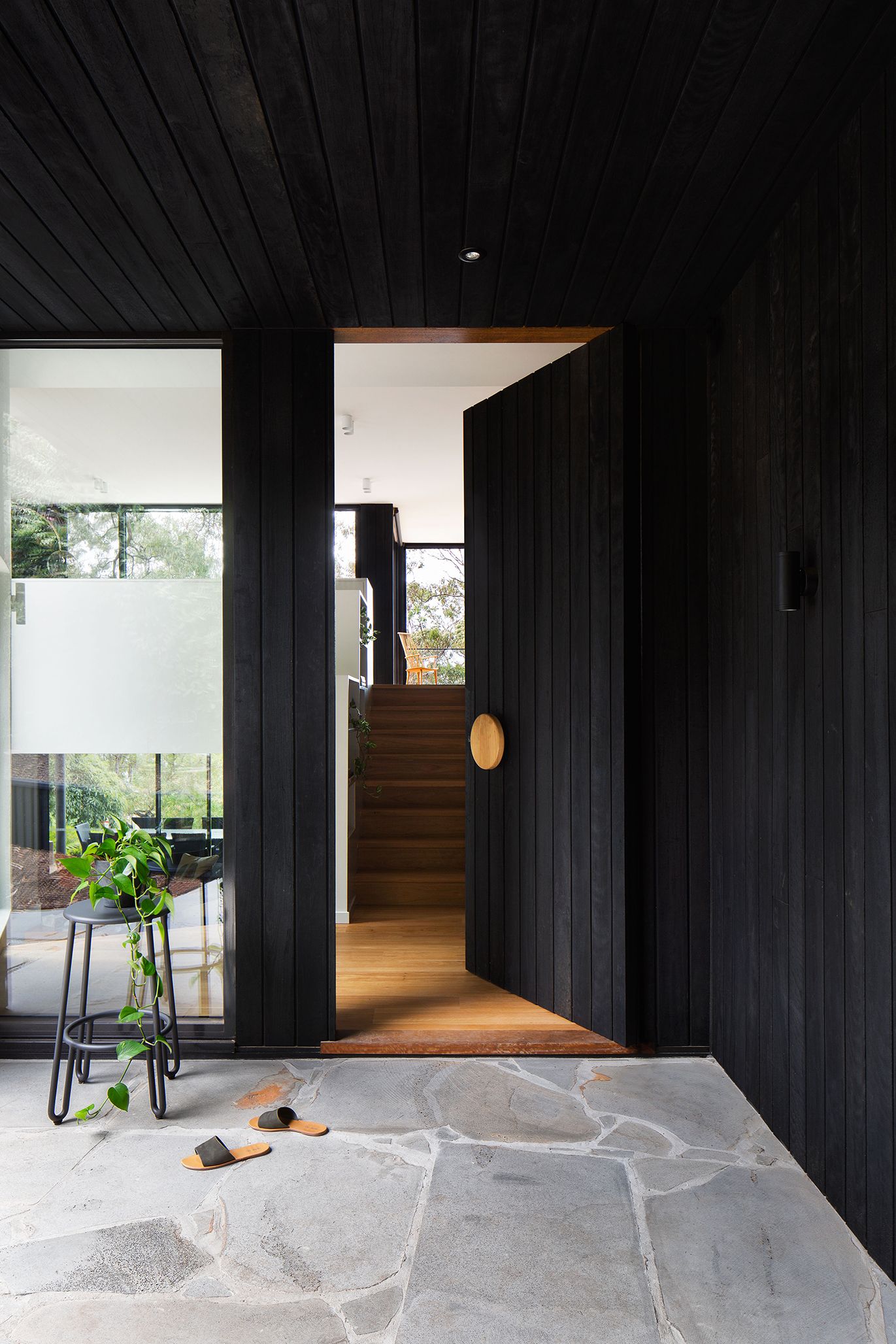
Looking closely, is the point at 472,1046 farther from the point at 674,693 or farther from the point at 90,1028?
the point at 674,693

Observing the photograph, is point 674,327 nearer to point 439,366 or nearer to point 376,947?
point 439,366

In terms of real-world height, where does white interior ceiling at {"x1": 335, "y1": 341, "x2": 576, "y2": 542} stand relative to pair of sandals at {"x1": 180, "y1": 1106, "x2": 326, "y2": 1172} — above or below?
above

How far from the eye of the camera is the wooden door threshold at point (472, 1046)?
322cm

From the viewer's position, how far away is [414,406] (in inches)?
230

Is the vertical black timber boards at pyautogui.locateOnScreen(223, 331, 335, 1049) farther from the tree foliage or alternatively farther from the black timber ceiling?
the tree foliage

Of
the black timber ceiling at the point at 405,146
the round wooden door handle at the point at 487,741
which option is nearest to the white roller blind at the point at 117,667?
the black timber ceiling at the point at 405,146

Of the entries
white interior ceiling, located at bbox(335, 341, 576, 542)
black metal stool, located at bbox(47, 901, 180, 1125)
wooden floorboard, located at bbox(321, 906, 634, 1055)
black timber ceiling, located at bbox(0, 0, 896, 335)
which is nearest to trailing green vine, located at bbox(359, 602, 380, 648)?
white interior ceiling, located at bbox(335, 341, 576, 542)

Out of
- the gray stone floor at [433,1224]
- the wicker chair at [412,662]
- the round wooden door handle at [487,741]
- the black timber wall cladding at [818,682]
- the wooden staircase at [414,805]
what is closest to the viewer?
the gray stone floor at [433,1224]

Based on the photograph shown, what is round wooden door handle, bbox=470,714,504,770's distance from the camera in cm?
386

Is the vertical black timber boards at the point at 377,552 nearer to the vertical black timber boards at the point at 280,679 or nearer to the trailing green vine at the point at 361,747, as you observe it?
the trailing green vine at the point at 361,747

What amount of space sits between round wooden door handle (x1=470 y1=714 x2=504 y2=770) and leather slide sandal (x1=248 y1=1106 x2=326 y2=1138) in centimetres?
166

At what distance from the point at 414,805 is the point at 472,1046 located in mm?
3155

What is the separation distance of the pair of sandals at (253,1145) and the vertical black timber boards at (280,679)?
1.83 ft

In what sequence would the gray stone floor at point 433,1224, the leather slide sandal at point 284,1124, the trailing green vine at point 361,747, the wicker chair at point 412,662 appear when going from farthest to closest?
the wicker chair at point 412,662, the trailing green vine at point 361,747, the leather slide sandal at point 284,1124, the gray stone floor at point 433,1224
